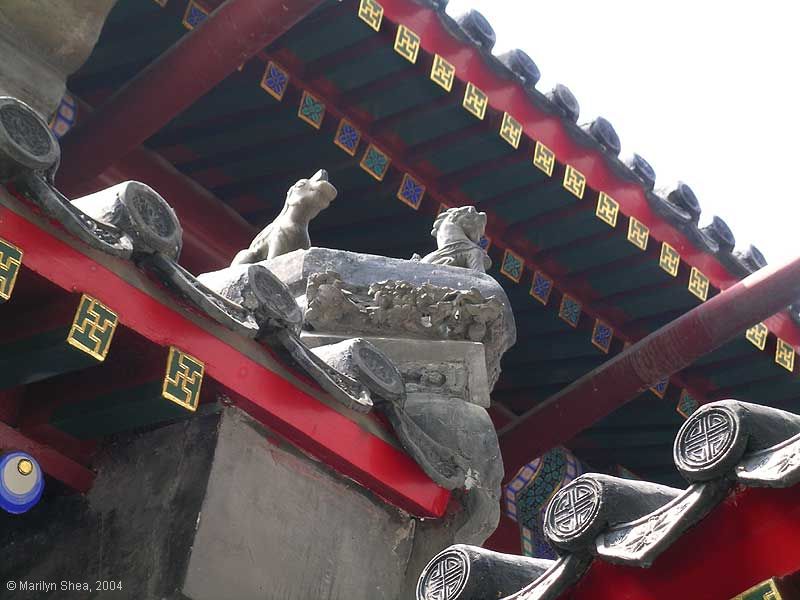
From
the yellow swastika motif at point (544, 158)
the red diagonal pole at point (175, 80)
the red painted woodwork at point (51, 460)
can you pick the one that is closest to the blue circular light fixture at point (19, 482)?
the red painted woodwork at point (51, 460)

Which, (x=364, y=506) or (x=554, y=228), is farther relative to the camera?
(x=554, y=228)

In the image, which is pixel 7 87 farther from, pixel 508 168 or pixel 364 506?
pixel 508 168

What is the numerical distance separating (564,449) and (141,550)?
17.2 ft

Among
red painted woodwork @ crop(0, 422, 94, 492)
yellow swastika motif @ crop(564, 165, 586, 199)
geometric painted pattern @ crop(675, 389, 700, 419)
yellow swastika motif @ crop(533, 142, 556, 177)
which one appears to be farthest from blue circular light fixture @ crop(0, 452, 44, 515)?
geometric painted pattern @ crop(675, 389, 700, 419)

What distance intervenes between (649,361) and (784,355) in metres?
0.92

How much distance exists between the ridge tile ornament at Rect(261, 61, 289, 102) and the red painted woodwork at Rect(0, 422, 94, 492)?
3195 mm

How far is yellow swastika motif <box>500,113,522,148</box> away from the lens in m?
7.01

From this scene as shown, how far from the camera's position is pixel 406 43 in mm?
6633

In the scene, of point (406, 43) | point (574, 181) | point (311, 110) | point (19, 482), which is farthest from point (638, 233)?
point (19, 482)

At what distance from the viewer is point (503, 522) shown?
26.9ft

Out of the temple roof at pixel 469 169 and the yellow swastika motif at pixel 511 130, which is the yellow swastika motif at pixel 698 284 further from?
the yellow swastika motif at pixel 511 130

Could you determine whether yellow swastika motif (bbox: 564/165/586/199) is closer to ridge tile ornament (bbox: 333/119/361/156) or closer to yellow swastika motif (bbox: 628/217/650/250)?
yellow swastika motif (bbox: 628/217/650/250)

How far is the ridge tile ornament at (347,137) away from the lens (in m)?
7.20

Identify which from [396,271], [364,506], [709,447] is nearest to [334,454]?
[364,506]
